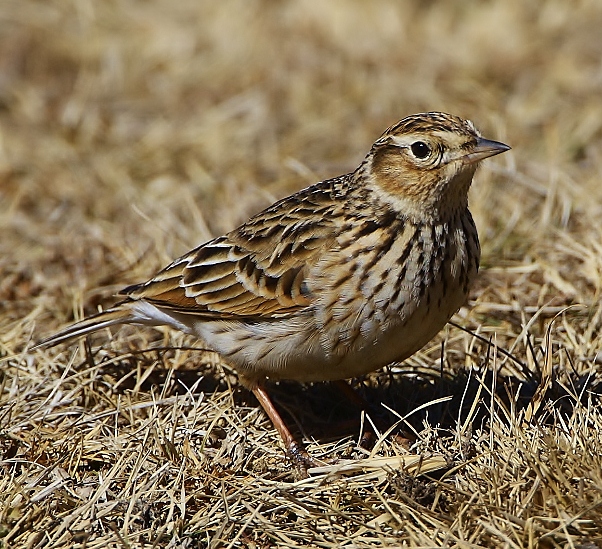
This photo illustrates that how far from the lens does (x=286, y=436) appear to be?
548 centimetres

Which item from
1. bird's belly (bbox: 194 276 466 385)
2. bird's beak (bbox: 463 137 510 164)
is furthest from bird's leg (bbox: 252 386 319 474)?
bird's beak (bbox: 463 137 510 164)

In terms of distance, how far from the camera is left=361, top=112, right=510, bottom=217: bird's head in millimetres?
5020

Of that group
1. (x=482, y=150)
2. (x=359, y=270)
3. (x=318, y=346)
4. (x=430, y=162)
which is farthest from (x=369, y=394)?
(x=482, y=150)

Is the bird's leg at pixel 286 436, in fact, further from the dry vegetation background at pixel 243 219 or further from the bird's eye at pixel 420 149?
the bird's eye at pixel 420 149

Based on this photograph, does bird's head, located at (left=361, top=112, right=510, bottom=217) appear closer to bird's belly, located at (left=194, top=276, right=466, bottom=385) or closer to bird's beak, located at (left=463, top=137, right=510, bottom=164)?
bird's beak, located at (left=463, top=137, right=510, bottom=164)

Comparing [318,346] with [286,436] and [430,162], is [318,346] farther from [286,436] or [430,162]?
[430,162]

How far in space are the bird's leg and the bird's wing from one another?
481 millimetres

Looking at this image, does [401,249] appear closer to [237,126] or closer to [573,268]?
[573,268]

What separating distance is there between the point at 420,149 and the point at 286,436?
171cm

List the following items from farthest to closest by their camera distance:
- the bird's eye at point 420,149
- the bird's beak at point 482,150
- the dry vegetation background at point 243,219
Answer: the bird's eye at point 420,149 < the bird's beak at point 482,150 < the dry vegetation background at point 243,219

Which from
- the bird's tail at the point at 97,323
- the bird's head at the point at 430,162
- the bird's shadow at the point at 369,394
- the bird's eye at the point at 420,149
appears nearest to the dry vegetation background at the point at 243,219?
the bird's shadow at the point at 369,394

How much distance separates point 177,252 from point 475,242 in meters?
2.95

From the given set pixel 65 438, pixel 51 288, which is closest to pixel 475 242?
pixel 65 438

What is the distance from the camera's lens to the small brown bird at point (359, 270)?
5016mm
